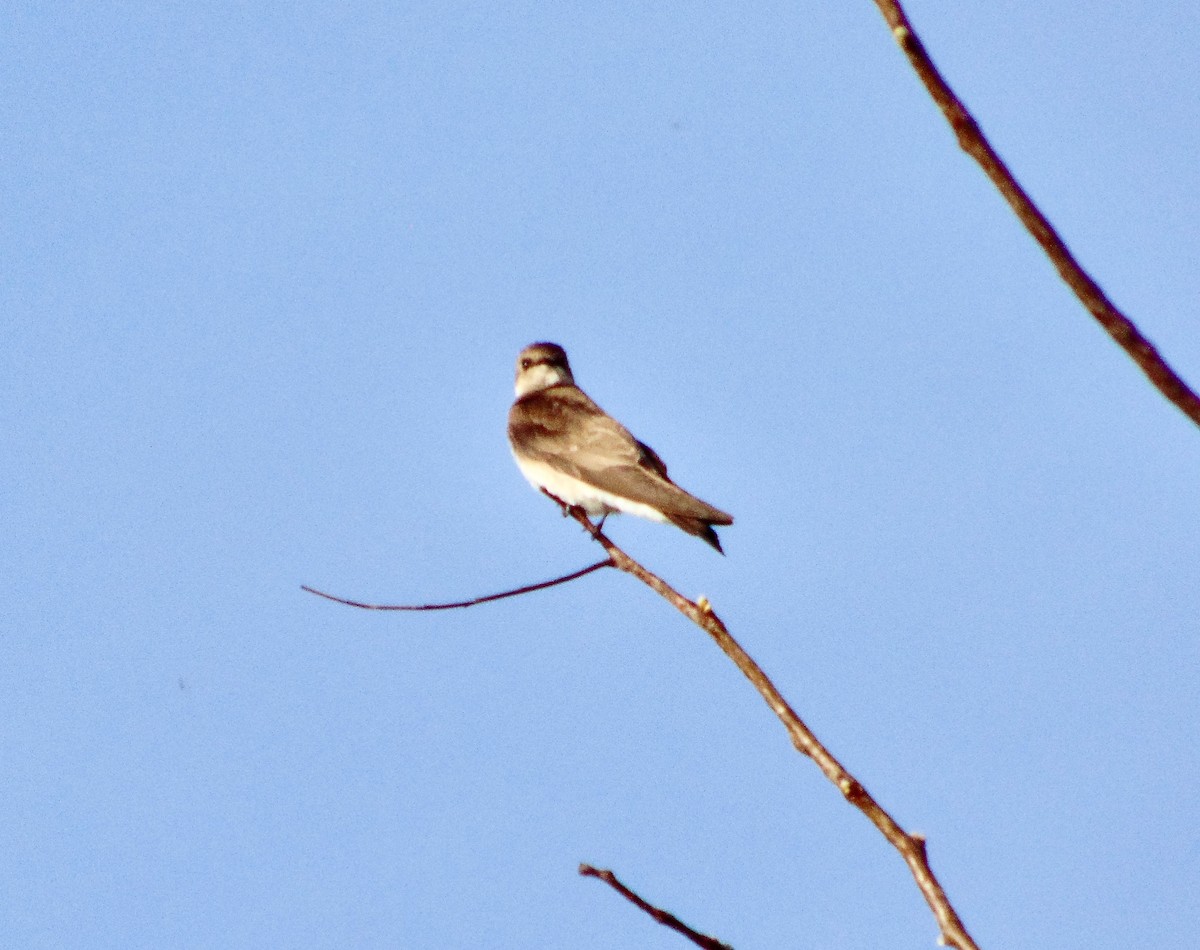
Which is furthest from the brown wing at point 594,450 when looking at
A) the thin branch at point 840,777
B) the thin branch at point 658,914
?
the thin branch at point 658,914

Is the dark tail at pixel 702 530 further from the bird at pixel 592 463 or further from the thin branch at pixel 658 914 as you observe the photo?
the thin branch at pixel 658 914

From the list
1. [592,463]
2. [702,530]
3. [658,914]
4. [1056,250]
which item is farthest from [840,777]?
[592,463]

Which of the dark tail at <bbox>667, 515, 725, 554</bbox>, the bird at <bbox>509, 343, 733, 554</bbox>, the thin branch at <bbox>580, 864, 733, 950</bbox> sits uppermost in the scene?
the bird at <bbox>509, 343, 733, 554</bbox>

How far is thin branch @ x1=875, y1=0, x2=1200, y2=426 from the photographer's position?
5.77ft

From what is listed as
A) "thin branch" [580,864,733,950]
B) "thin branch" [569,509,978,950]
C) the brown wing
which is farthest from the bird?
"thin branch" [580,864,733,950]

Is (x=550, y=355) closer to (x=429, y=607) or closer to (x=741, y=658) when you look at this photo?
(x=429, y=607)

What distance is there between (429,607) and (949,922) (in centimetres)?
167

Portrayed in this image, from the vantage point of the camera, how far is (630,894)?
2213 millimetres

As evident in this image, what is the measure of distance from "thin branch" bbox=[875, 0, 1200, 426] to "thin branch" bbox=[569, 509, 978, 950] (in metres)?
0.98

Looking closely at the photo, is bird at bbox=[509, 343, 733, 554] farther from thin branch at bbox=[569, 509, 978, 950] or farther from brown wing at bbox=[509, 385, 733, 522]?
thin branch at bbox=[569, 509, 978, 950]

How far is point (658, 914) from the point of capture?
221cm

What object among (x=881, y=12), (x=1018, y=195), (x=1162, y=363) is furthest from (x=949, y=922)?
(x=881, y=12)

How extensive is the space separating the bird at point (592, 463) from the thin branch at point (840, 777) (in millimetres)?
5019

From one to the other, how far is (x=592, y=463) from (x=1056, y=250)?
26.4ft
